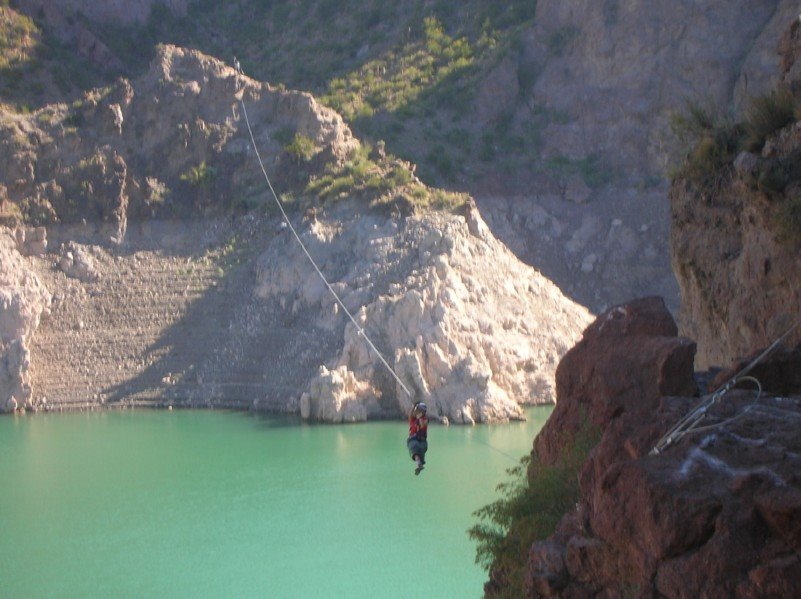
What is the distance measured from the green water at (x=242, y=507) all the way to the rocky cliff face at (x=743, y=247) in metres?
5.49

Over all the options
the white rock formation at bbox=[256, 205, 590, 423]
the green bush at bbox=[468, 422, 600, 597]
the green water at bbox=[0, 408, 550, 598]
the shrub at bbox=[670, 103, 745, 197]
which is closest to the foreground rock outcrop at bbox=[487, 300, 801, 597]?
the green bush at bbox=[468, 422, 600, 597]

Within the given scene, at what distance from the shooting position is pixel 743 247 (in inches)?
517

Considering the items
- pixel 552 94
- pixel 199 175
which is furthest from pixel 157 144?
pixel 552 94

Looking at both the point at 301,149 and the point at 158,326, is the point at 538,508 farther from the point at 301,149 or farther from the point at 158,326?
the point at 301,149

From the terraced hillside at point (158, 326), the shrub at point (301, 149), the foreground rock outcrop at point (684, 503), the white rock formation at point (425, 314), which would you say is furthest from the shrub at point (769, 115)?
the shrub at point (301, 149)

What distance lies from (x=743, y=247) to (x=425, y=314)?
1863cm

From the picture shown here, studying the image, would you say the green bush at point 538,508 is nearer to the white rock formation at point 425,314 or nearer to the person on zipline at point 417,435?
the person on zipline at point 417,435

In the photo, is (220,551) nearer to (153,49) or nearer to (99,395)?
(99,395)

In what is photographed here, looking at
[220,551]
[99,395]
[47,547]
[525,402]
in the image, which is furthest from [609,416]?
[99,395]

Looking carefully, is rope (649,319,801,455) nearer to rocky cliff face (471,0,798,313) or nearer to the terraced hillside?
the terraced hillside

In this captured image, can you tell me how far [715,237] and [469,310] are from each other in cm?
1870

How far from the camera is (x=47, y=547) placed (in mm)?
18984

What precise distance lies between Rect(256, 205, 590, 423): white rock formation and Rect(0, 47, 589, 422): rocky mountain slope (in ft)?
0.21

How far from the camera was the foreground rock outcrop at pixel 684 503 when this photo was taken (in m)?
5.91
